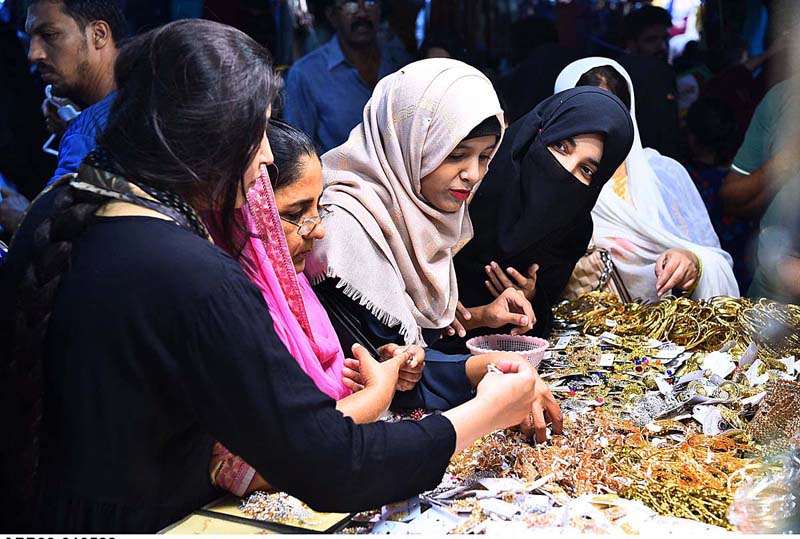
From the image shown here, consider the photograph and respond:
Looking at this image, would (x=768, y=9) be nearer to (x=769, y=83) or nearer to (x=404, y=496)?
(x=769, y=83)

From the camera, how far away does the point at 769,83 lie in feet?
13.7

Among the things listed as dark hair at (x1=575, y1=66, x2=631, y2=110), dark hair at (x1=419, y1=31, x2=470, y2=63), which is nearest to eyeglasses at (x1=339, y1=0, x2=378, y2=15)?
dark hair at (x1=419, y1=31, x2=470, y2=63)

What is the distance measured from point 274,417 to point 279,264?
0.64 m


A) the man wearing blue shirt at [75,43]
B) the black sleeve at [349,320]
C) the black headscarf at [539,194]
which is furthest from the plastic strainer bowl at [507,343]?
the man wearing blue shirt at [75,43]

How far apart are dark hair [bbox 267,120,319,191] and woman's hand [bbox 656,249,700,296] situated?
180 cm

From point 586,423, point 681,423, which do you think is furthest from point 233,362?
point 681,423

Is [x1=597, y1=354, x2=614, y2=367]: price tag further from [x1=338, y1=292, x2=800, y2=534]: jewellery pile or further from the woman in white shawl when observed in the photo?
the woman in white shawl

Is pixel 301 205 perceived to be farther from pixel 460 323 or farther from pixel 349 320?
pixel 460 323

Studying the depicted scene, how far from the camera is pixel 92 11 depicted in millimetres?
2789

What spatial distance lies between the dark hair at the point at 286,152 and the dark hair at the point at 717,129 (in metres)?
3.34

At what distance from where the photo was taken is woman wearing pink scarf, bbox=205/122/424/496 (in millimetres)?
1856

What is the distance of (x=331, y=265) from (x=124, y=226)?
35.6 inches

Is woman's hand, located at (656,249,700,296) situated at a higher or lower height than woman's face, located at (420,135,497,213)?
lower

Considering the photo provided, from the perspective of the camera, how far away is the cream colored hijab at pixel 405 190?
7.64 feet
